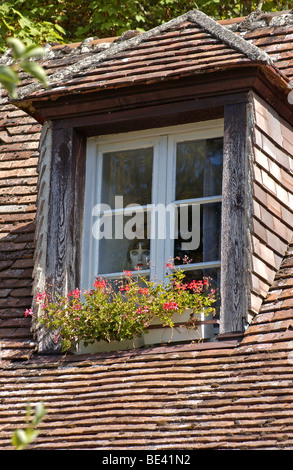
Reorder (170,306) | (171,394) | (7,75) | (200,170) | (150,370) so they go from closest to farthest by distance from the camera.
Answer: (7,75) → (171,394) → (150,370) → (170,306) → (200,170)

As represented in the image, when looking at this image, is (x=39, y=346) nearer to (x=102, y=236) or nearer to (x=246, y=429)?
(x=102, y=236)

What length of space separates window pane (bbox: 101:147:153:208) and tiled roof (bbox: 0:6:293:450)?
1.74 ft

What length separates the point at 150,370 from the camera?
5406mm

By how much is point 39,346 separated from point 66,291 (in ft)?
1.30

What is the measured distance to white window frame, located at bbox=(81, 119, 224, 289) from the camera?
6.12 meters

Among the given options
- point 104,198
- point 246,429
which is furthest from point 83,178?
point 246,429

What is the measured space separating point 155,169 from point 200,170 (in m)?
0.31

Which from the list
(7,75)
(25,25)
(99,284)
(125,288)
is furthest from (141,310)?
(25,25)

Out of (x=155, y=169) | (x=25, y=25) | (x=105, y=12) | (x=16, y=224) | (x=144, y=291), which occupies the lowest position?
(x=144, y=291)

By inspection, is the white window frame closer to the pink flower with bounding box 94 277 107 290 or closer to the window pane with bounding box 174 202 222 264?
the window pane with bounding box 174 202 222 264

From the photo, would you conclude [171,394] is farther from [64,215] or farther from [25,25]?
[25,25]

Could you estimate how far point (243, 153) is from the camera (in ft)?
19.5

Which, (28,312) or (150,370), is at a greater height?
(28,312)

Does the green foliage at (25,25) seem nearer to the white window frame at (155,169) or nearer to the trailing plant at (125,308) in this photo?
the white window frame at (155,169)
